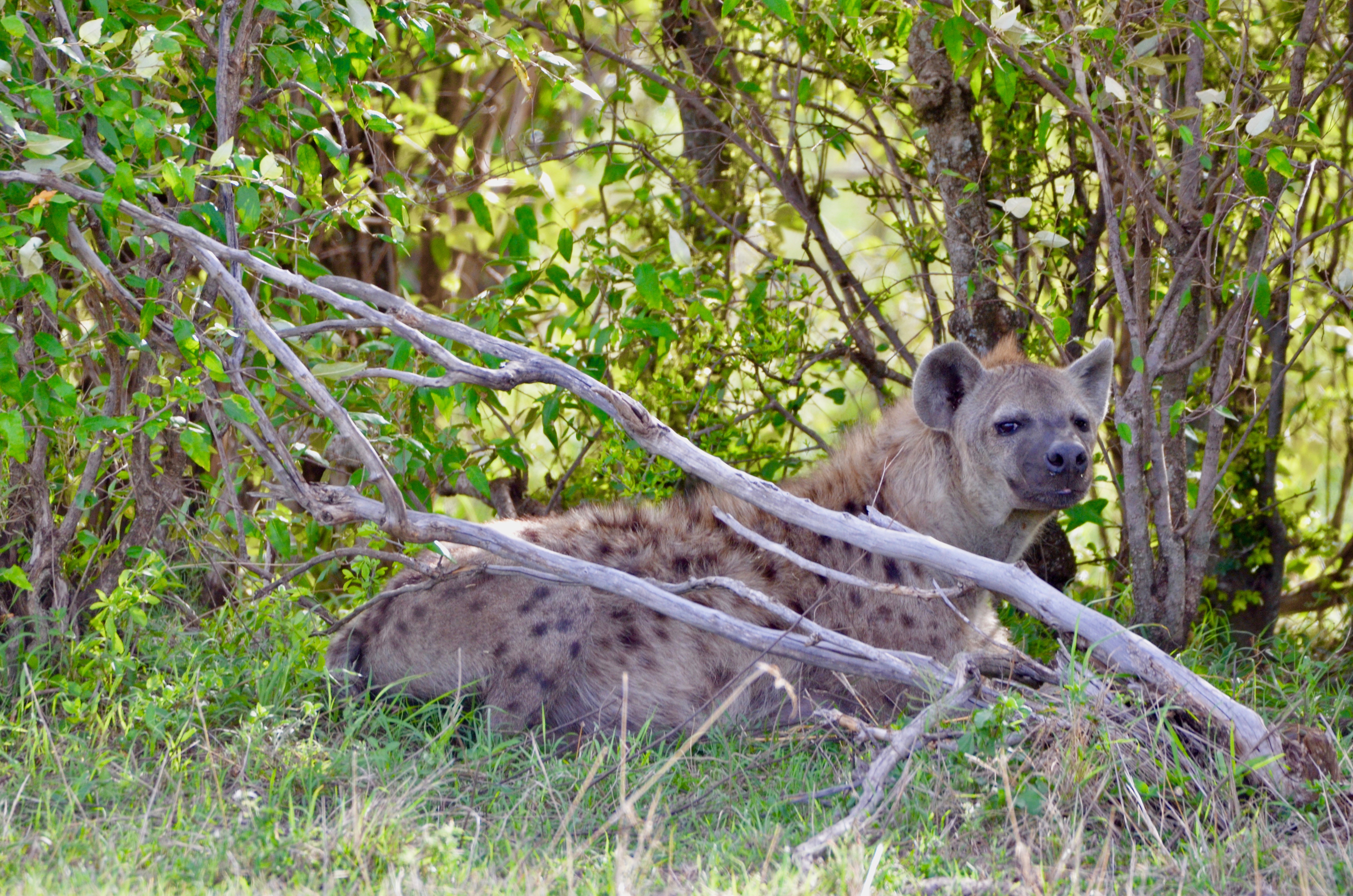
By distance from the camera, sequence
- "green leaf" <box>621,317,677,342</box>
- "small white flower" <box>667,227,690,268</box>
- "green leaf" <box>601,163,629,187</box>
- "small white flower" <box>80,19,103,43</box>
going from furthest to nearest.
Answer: "green leaf" <box>601,163,629,187</box>, "green leaf" <box>621,317,677,342</box>, "small white flower" <box>667,227,690,268</box>, "small white flower" <box>80,19,103,43</box>

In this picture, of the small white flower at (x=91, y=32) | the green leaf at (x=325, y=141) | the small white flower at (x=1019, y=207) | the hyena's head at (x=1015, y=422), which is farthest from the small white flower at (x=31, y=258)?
the small white flower at (x=1019, y=207)

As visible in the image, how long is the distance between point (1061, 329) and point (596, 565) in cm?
178

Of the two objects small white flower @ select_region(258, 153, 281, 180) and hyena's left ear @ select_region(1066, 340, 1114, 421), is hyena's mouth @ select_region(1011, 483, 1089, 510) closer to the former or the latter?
hyena's left ear @ select_region(1066, 340, 1114, 421)

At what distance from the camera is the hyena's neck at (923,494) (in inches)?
152

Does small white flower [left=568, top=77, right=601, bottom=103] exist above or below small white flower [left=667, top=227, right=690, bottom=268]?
above

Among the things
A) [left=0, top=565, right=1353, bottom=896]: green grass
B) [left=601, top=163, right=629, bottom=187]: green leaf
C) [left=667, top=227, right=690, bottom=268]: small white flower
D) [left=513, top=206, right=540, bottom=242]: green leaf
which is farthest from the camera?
[left=601, top=163, right=629, bottom=187]: green leaf

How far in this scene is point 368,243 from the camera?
5.91m

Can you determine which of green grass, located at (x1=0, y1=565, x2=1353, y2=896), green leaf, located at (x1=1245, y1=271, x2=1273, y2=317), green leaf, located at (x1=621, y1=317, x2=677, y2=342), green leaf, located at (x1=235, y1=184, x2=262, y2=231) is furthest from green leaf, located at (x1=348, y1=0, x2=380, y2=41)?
green leaf, located at (x1=1245, y1=271, x2=1273, y2=317)

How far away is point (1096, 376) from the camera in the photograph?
13.2 ft

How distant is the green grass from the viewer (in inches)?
95.0

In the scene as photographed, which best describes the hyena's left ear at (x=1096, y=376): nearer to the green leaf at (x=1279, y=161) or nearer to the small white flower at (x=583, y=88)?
the green leaf at (x=1279, y=161)

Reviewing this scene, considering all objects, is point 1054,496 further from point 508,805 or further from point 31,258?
point 31,258

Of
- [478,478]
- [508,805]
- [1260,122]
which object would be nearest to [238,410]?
[478,478]

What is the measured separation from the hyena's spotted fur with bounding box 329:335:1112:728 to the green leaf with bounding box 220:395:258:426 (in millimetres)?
749
